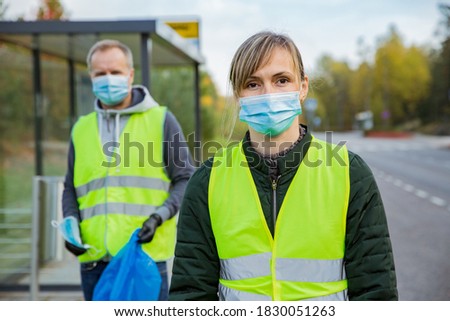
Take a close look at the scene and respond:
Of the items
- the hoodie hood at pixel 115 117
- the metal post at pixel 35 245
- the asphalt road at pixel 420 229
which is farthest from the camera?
the asphalt road at pixel 420 229

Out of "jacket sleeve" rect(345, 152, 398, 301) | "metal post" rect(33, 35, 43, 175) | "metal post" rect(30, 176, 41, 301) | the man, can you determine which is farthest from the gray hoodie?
"metal post" rect(33, 35, 43, 175)

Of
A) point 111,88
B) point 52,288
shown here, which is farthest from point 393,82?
point 111,88

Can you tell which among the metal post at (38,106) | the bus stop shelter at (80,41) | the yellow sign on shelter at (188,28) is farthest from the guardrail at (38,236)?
the yellow sign on shelter at (188,28)

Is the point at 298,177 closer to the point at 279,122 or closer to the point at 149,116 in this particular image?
the point at 279,122

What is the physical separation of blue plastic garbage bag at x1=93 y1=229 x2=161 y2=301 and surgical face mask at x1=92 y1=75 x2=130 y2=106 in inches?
30.3

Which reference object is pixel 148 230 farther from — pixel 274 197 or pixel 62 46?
pixel 62 46

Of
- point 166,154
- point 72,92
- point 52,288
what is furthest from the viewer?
point 72,92

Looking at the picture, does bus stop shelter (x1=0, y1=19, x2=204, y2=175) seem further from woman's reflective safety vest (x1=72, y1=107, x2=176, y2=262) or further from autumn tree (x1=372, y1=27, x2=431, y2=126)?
autumn tree (x1=372, y1=27, x2=431, y2=126)

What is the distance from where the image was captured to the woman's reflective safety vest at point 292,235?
174 cm

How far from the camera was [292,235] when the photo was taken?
1.75m

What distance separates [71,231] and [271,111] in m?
1.54

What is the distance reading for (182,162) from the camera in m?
3.11

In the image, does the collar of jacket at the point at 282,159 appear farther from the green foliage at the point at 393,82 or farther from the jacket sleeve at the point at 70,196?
the green foliage at the point at 393,82
